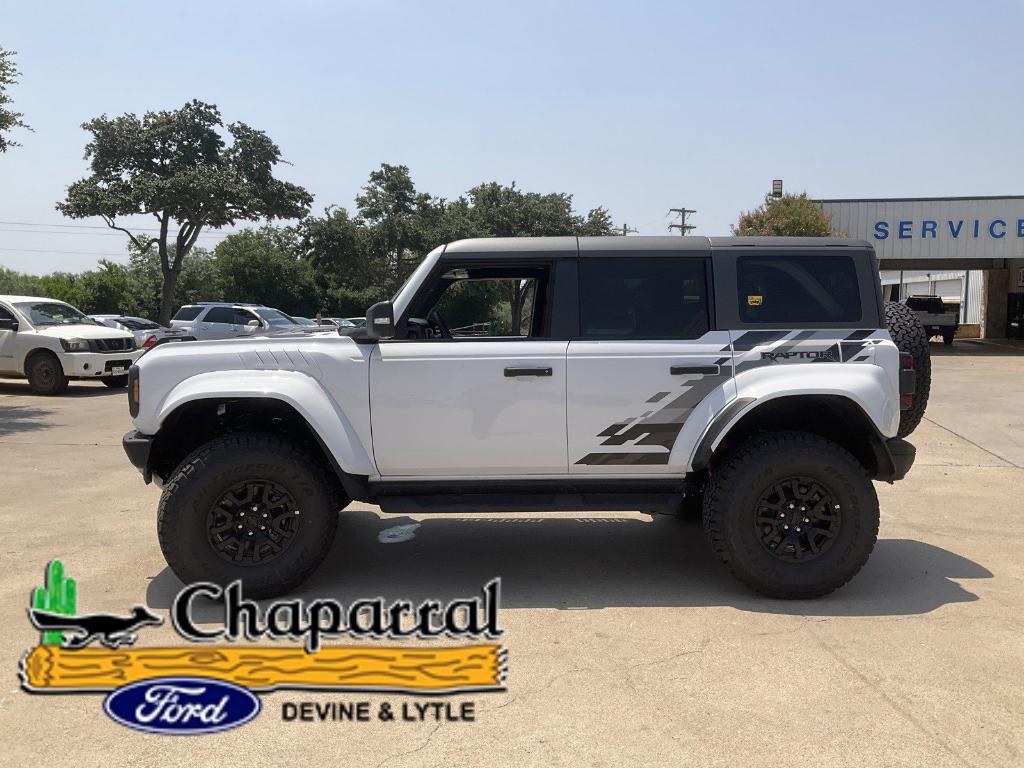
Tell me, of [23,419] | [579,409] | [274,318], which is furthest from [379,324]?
[274,318]

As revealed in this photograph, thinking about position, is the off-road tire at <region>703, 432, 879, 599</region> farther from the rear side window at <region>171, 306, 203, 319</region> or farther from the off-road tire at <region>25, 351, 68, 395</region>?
the rear side window at <region>171, 306, 203, 319</region>

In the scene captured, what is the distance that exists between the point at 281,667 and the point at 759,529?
2.52 metres

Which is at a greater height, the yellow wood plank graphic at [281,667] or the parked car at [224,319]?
the parked car at [224,319]

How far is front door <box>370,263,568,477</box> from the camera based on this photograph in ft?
14.7

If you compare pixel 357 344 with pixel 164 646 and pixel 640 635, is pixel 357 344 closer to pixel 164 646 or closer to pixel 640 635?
pixel 164 646

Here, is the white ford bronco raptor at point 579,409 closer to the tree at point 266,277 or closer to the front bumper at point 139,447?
the front bumper at point 139,447

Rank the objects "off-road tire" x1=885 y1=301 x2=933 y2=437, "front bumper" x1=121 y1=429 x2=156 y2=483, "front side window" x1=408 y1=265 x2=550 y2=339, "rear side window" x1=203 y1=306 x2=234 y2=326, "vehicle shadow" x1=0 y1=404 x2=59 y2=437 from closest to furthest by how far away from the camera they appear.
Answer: "front bumper" x1=121 y1=429 x2=156 y2=483, "front side window" x1=408 y1=265 x2=550 y2=339, "off-road tire" x1=885 y1=301 x2=933 y2=437, "vehicle shadow" x1=0 y1=404 x2=59 y2=437, "rear side window" x1=203 y1=306 x2=234 y2=326

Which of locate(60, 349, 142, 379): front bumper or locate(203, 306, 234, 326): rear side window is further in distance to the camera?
locate(203, 306, 234, 326): rear side window

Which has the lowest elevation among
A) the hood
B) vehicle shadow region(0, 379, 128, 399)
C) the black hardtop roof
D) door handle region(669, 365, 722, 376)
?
vehicle shadow region(0, 379, 128, 399)

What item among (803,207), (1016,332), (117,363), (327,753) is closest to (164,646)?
(327,753)

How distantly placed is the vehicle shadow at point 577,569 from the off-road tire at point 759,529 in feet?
0.50

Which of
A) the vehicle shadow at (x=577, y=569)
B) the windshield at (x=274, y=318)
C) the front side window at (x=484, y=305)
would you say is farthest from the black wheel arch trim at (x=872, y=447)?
the windshield at (x=274, y=318)

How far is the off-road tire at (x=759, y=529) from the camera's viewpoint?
14.5 feet

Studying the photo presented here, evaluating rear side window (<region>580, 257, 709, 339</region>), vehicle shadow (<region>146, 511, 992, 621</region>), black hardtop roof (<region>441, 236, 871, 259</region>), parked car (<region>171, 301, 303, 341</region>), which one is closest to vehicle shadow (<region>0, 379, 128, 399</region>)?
parked car (<region>171, 301, 303, 341</region>)
